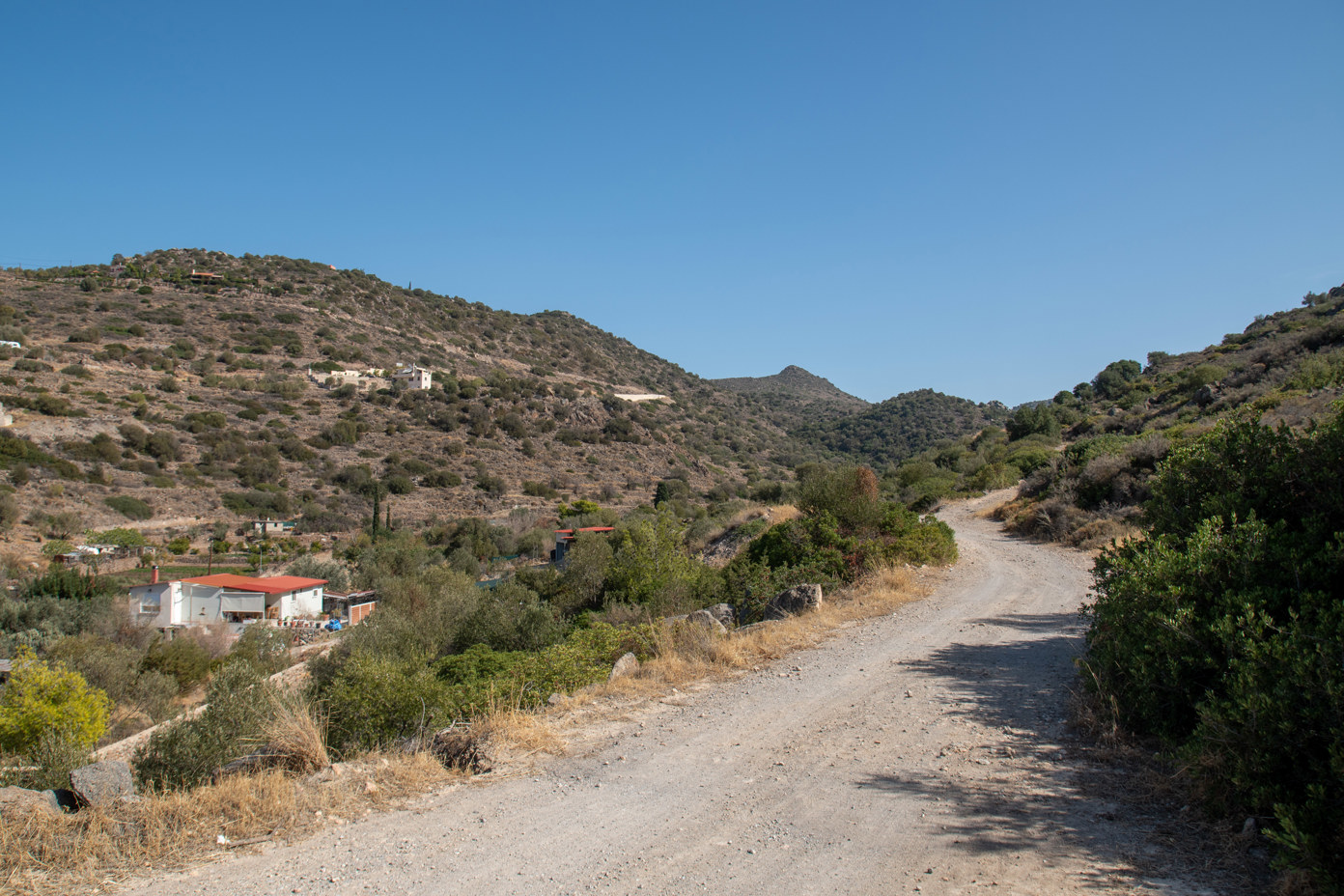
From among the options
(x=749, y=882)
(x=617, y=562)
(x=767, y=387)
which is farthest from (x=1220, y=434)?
(x=767, y=387)

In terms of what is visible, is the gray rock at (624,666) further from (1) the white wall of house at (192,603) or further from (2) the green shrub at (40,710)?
(1) the white wall of house at (192,603)

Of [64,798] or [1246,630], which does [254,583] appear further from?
[1246,630]

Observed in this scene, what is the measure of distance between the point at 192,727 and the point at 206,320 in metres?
63.8

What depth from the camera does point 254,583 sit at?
86.0 feet

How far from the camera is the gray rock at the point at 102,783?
4.59m

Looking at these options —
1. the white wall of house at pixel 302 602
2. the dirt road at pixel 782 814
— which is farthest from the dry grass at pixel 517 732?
the white wall of house at pixel 302 602

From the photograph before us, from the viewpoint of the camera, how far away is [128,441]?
39344 millimetres

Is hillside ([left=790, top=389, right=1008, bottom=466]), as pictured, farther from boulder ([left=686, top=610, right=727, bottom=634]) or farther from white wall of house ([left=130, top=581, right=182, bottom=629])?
boulder ([left=686, top=610, right=727, bottom=634])

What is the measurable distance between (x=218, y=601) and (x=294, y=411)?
90.3 ft

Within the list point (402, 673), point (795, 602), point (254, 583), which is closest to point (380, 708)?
point (402, 673)

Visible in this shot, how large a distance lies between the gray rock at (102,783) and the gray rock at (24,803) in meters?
0.14

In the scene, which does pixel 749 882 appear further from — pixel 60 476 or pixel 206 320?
pixel 206 320

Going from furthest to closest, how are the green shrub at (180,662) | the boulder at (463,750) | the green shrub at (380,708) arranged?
the green shrub at (180,662) → the green shrub at (380,708) → the boulder at (463,750)

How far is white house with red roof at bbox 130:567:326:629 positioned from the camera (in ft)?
79.0
